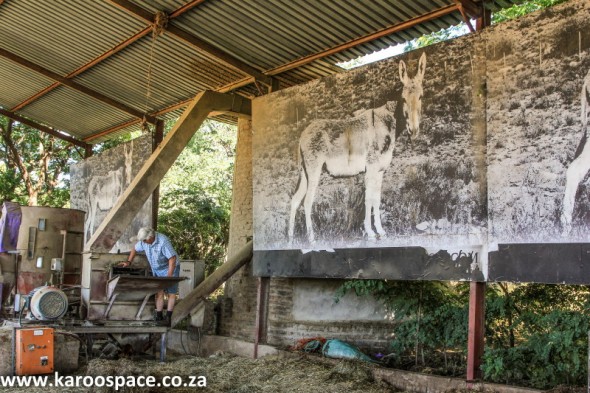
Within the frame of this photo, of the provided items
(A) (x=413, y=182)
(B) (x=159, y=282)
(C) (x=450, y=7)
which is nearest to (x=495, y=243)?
(A) (x=413, y=182)

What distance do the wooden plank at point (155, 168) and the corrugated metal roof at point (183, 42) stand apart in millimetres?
648

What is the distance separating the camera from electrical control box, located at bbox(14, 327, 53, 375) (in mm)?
8906

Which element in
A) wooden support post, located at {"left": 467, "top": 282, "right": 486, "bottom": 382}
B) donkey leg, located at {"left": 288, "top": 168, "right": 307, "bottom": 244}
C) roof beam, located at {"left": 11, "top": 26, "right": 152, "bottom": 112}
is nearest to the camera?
wooden support post, located at {"left": 467, "top": 282, "right": 486, "bottom": 382}

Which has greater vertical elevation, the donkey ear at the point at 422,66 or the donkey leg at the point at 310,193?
the donkey ear at the point at 422,66

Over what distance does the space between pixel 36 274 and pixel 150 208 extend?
4.72 metres

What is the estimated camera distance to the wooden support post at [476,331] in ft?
27.4

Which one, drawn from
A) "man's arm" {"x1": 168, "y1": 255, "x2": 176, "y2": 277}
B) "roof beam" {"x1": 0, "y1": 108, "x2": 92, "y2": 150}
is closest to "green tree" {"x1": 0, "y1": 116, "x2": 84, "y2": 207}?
"roof beam" {"x1": 0, "y1": 108, "x2": 92, "y2": 150}

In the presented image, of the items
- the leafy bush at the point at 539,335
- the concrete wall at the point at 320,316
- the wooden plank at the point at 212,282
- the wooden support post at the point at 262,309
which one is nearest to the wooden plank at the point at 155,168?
the wooden plank at the point at 212,282

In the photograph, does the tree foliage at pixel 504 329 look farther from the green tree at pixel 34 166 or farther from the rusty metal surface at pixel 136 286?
the green tree at pixel 34 166

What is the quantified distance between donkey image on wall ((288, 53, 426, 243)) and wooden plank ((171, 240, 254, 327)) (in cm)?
227

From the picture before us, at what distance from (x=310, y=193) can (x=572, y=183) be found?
15.5 ft

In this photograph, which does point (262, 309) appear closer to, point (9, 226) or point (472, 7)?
point (9, 226)

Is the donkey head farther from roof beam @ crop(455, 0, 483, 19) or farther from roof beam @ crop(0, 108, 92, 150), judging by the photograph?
roof beam @ crop(0, 108, 92, 150)

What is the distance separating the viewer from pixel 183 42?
12.8 meters
